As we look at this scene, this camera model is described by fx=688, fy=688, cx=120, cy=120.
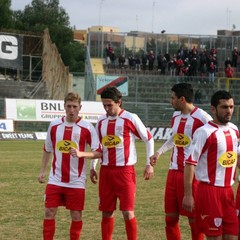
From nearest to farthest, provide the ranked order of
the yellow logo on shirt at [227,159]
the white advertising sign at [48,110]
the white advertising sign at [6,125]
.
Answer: the yellow logo on shirt at [227,159] < the white advertising sign at [6,125] < the white advertising sign at [48,110]

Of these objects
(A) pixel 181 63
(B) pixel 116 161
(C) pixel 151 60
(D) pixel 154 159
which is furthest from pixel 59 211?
(C) pixel 151 60

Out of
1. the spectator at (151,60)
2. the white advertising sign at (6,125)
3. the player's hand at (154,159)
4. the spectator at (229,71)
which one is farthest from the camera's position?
the spectator at (151,60)

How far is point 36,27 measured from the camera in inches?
3145

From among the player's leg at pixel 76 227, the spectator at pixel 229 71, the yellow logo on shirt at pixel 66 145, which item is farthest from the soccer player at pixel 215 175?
the spectator at pixel 229 71

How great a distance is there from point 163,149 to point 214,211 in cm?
232

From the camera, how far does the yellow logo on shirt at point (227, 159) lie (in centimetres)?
725

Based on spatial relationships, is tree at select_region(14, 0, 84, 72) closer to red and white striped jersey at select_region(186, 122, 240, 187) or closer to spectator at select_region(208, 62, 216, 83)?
spectator at select_region(208, 62, 216, 83)

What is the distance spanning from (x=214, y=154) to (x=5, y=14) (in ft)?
219

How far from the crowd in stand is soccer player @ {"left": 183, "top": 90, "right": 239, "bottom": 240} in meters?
33.9

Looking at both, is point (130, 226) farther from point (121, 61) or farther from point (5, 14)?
point (5, 14)

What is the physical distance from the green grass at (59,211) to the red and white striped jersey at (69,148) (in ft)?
4.03

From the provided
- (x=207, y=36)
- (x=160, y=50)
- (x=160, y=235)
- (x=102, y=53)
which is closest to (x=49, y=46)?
(x=102, y=53)

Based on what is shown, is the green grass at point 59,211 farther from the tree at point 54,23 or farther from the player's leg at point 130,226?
the tree at point 54,23

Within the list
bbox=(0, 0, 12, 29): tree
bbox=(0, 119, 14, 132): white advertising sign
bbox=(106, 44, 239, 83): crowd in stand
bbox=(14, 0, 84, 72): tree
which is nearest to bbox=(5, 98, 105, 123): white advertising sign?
bbox=(0, 119, 14, 132): white advertising sign
